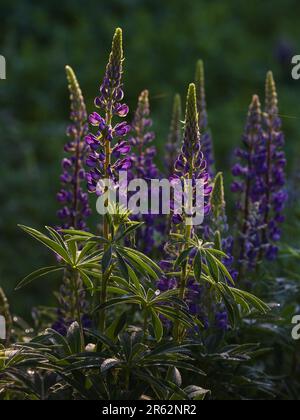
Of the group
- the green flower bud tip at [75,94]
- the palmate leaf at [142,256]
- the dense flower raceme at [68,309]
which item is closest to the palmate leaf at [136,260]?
the palmate leaf at [142,256]

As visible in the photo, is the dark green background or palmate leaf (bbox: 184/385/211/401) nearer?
palmate leaf (bbox: 184/385/211/401)

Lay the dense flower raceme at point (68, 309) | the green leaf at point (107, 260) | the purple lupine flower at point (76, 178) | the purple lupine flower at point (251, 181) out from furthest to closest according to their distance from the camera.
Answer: the purple lupine flower at point (251, 181), the purple lupine flower at point (76, 178), the dense flower raceme at point (68, 309), the green leaf at point (107, 260)

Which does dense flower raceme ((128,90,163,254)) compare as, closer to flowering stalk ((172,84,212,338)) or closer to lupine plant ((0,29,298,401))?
lupine plant ((0,29,298,401))

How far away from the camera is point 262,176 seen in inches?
138

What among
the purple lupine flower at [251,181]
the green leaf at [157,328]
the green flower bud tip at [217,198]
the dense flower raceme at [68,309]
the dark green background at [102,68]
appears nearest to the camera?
the green leaf at [157,328]

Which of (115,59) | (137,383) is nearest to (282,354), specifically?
(137,383)

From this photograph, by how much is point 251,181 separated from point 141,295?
45.6 inches

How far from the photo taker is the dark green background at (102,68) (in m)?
6.86

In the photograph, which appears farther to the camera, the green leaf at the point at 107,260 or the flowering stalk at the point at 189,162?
the flowering stalk at the point at 189,162

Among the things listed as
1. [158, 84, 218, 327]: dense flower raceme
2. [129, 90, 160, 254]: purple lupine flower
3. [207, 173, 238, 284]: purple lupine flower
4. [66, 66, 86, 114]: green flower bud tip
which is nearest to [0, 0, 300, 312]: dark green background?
[129, 90, 160, 254]: purple lupine flower

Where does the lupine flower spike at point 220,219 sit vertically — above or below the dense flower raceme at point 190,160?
below

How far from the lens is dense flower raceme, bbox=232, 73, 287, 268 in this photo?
3.39 m

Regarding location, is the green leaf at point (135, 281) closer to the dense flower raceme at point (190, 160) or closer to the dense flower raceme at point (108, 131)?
the dense flower raceme at point (190, 160)

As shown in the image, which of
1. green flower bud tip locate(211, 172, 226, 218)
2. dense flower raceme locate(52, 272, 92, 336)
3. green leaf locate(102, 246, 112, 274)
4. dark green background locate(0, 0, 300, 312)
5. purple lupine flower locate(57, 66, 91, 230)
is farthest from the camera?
dark green background locate(0, 0, 300, 312)
